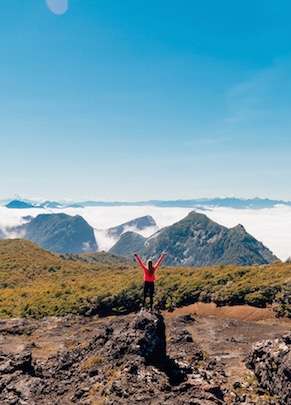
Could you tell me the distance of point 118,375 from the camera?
79.7ft

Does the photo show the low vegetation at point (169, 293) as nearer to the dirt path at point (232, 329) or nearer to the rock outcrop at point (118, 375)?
the dirt path at point (232, 329)

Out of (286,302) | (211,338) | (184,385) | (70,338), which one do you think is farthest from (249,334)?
(184,385)

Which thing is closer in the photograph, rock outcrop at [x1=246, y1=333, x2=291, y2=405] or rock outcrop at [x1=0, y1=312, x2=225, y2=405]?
rock outcrop at [x1=0, y1=312, x2=225, y2=405]

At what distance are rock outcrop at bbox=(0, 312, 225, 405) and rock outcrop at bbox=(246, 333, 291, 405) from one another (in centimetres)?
235

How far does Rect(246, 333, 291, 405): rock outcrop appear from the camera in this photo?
950 inches

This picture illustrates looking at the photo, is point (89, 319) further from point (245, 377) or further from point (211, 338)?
point (245, 377)

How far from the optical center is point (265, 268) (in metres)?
64.6

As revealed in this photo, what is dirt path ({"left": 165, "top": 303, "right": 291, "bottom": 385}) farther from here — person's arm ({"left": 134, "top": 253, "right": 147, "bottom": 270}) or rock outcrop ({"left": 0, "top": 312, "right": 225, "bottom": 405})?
person's arm ({"left": 134, "top": 253, "right": 147, "bottom": 270})

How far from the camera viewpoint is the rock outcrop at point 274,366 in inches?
950

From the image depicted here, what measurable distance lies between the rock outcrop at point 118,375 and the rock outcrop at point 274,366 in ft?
7.69

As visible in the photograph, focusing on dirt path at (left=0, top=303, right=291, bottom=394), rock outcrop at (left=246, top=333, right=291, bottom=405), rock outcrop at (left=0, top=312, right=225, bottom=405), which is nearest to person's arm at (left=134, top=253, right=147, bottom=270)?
rock outcrop at (left=0, top=312, right=225, bottom=405)

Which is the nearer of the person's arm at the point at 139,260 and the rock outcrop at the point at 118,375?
the rock outcrop at the point at 118,375

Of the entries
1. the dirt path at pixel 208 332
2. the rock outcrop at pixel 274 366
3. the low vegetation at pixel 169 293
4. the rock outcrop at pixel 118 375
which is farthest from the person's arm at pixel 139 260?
the low vegetation at pixel 169 293

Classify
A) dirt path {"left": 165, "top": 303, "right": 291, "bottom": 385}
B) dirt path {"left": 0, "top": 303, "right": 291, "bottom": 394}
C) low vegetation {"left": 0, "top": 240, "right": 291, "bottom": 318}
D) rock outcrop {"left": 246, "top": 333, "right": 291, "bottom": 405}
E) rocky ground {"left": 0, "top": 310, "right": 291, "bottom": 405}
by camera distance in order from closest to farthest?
1. rocky ground {"left": 0, "top": 310, "right": 291, "bottom": 405}
2. rock outcrop {"left": 246, "top": 333, "right": 291, "bottom": 405}
3. dirt path {"left": 165, "top": 303, "right": 291, "bottom": 385}
4. dirt path {"left": 0, "top": 303, "right": 291, "bottom": 394}
5. low vegetation {"left": 0, "top": 240, "right": 291, "bottom": 318}
